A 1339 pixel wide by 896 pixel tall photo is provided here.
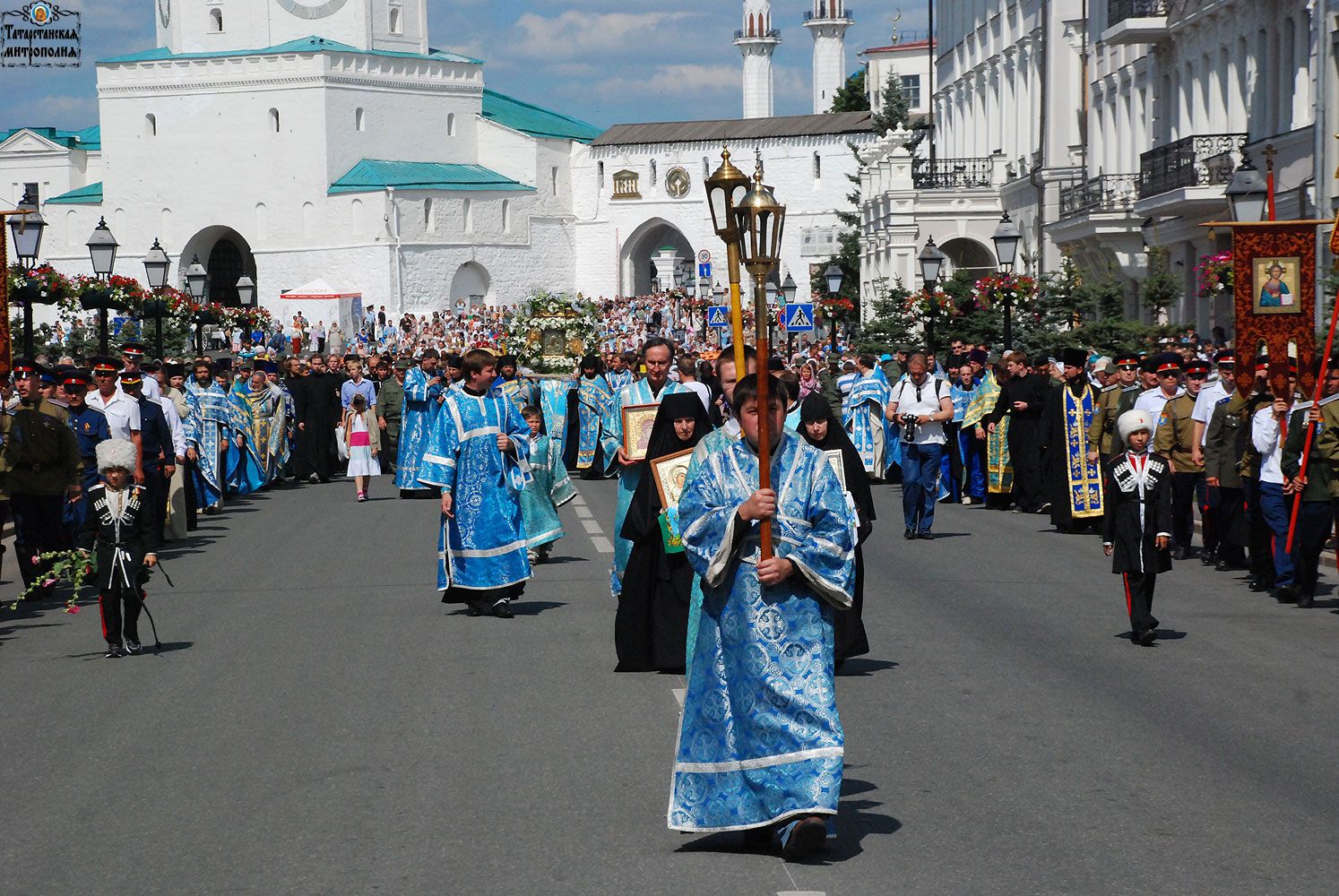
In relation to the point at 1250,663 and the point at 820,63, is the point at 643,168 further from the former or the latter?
the point at 1250,663

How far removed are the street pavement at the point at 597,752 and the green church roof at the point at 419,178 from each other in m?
83.1

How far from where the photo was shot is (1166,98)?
1467 inches

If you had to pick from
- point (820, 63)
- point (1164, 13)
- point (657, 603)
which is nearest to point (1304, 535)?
point (657, 603)

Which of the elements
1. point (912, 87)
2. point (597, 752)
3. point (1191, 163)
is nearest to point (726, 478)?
point (597, 752)

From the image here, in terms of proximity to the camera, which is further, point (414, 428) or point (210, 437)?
point (414, 428)

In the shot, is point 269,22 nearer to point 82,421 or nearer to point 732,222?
point 82,421

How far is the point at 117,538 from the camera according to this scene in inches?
463

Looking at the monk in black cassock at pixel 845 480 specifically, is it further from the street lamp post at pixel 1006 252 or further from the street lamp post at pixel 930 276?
the street lamp post at pixel 930 276

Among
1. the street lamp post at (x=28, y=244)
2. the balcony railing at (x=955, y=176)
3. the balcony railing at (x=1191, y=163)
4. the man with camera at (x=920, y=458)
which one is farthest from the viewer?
the balcony railing at (x=955, y=176)

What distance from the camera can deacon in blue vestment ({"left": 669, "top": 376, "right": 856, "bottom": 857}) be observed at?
6621 mm

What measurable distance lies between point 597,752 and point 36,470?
7.85m

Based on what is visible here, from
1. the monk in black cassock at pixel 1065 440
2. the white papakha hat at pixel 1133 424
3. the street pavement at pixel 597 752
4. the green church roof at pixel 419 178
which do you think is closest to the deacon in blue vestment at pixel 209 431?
the street pavement at pixel 597 752

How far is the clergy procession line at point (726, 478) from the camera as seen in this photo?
6.74m


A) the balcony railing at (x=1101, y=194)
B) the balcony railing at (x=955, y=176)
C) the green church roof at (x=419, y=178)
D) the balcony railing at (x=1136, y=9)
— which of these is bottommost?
the balcony railing at (x=1101, y=194)
